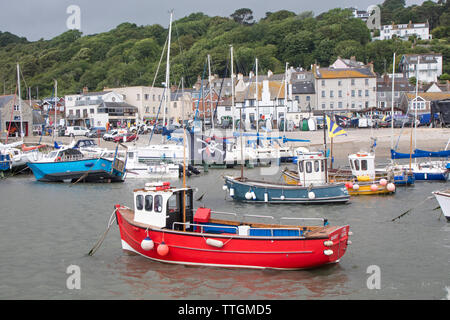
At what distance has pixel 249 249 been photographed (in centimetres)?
1716

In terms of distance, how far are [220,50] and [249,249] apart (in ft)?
393

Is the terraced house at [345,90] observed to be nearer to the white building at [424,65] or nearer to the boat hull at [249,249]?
the white building at [424,65]

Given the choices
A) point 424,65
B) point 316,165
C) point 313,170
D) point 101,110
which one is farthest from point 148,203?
point 424,65

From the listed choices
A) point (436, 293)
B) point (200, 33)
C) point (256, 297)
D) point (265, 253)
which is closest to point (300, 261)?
point (265, 253)

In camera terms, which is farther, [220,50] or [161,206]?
[220,50]

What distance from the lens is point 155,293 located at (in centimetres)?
1591

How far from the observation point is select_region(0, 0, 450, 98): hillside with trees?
12707cm

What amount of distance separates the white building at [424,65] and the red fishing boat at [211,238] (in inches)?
4278

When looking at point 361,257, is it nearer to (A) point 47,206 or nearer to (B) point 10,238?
(B) point 10,238

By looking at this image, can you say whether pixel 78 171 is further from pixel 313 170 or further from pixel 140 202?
pixel 140 202

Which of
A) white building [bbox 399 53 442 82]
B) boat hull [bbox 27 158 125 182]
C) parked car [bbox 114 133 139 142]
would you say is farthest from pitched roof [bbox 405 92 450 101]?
boat hull [bbox 27 158 125 182]

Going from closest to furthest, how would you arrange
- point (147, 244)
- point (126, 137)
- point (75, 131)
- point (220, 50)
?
point (147, 244)
point (126, 137)
point (75, 131)
point (220, 50)

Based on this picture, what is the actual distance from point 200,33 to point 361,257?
17093cm
